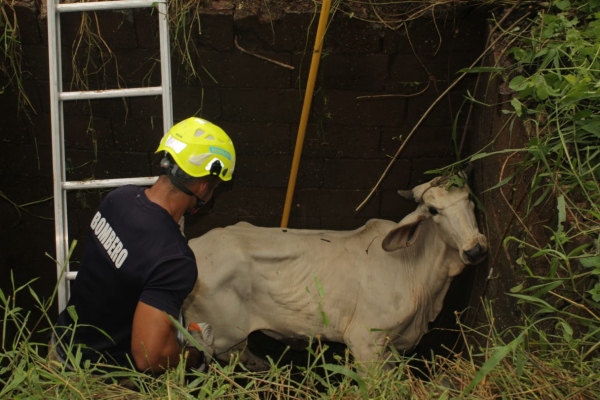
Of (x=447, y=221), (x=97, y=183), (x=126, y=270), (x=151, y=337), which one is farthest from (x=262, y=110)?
(x=151, y=337)

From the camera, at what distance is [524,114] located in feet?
11.3

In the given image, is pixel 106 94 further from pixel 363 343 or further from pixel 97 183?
pixel 363 343

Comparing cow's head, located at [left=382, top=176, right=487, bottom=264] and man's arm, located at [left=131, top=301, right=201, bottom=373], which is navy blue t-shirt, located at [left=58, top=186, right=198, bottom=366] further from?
cow's head, located at [left=382, top=176, right=487, bottom=264]

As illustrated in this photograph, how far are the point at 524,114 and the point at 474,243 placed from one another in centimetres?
70

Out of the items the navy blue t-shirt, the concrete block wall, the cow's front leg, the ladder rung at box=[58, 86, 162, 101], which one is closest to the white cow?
the cow's front leg

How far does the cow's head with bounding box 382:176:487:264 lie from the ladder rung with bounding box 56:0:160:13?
1.76 metres

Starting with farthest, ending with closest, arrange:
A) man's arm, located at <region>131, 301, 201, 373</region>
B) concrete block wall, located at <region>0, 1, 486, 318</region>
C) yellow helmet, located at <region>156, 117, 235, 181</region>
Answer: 1. concrete block wall, located at <region>0, 1, 486, 318</region>
2. yellow helmet, located at <region>156, 117, 235, 181</region>
3. man's arm, located at <region>131, 301, 201, 373</region>

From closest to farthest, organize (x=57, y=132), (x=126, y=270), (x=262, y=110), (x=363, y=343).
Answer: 1. (x=126, y=270)
2. (x=57, y=132)
3. (x=363, y=343)
4. (x=262, y=110)

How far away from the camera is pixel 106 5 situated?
12.7 feet

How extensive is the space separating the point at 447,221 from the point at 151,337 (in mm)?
1748

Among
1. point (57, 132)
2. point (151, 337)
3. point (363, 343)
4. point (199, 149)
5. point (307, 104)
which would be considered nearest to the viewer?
point (151, 337)

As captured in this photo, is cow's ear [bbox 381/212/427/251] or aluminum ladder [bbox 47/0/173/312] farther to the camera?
cow's ear [bbox 381/212/427/251]

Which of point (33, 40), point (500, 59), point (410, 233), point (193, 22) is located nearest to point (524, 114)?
point (500, 59)

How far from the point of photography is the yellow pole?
3.97 metres
